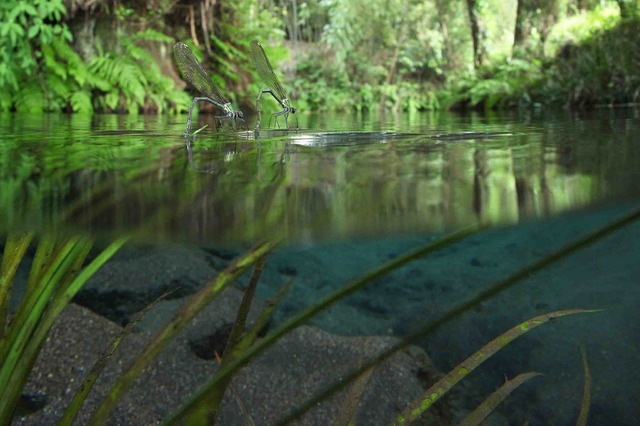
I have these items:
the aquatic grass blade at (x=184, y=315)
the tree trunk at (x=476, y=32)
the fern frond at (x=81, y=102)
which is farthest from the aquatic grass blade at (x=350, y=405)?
the tree trunk at (x=476, y=32)

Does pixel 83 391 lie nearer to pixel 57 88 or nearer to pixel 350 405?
pixel 350 405

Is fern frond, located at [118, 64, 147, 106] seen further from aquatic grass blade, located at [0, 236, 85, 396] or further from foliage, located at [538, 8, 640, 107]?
aquatic grass blade, located at [0, 236, 85, 396]

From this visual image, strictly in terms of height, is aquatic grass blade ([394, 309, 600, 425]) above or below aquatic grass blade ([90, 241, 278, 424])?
below

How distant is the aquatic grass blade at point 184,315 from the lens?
705 mm

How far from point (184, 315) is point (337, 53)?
528 inches

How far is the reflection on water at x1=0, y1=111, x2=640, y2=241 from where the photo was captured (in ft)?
2.94

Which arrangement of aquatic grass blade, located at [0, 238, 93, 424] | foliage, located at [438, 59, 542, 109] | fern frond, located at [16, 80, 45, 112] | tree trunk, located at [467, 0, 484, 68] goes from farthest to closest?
tree trunk, located at [467, 0, 484, 68] → foliage, located at [438, 59, 542, 109] → fern frond, located at [16, 80, 45, 112] → aquatic grass blade, located at [0, 238, 93, 424]

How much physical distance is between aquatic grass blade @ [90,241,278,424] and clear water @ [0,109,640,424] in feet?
0.44

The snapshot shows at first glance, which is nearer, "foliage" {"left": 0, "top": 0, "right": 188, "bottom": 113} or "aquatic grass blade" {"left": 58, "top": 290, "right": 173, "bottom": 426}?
"aquatic grass blade" {"left": 58, "top": 290, "right": 173, "bottom": 426}

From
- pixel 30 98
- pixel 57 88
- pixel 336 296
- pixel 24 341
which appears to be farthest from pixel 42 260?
pixel 57 88

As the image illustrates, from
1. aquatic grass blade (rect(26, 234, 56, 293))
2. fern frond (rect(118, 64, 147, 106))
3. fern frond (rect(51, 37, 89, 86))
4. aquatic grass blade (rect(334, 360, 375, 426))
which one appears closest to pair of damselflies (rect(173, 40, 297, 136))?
aquatic grass blade (rect(26, 234, 56, 293))

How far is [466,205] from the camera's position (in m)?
0.94

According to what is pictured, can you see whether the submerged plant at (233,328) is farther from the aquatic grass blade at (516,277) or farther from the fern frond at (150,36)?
the fern frond at (150,36)

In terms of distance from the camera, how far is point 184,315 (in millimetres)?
705
